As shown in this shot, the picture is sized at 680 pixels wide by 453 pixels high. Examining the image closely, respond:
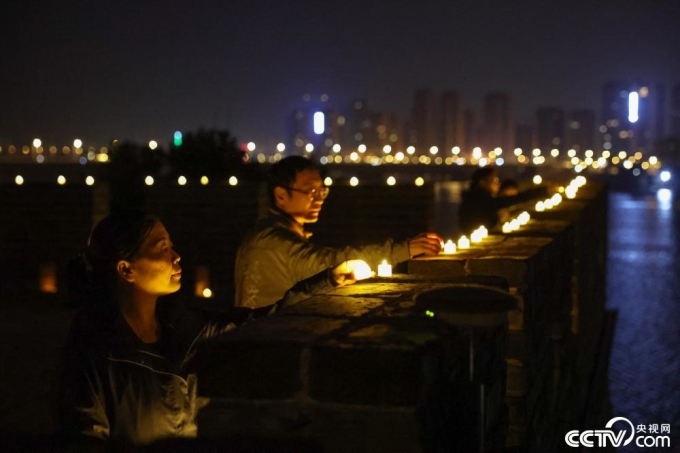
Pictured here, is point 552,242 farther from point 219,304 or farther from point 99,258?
point 219,304

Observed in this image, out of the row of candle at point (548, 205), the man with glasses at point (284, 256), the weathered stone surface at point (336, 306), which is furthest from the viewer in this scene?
the row of candle at point (548, 205)

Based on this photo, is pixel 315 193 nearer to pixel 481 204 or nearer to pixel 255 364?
pixel 255 364

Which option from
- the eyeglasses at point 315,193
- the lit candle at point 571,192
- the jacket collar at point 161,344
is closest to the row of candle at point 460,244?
the eyeglasses at point 315,193

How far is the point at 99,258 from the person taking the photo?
3.35m

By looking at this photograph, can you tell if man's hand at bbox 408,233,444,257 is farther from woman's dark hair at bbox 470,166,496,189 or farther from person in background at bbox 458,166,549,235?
woman's dark hair at bbox 470,166,496,189

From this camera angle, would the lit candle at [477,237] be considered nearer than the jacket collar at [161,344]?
No

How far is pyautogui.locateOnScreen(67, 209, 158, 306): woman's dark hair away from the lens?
3.29 meters

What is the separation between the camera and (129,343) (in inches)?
121

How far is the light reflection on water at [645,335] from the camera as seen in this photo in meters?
12.5

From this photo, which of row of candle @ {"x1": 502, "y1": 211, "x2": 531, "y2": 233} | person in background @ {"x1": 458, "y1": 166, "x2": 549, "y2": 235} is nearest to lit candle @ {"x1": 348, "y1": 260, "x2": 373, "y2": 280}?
row of candle @ {"x1": 502, "y1": 211, "x2": 531, "y2": 233}

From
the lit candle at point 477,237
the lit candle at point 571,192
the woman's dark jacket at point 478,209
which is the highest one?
the lit candle at point 477,237

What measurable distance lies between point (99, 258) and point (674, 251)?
43511mm

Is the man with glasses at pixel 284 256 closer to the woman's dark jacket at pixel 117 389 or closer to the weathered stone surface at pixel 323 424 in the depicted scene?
the woman's dark jacket at pixel 117 389

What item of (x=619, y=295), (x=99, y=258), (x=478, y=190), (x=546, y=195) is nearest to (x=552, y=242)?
(x=99, y=258)
